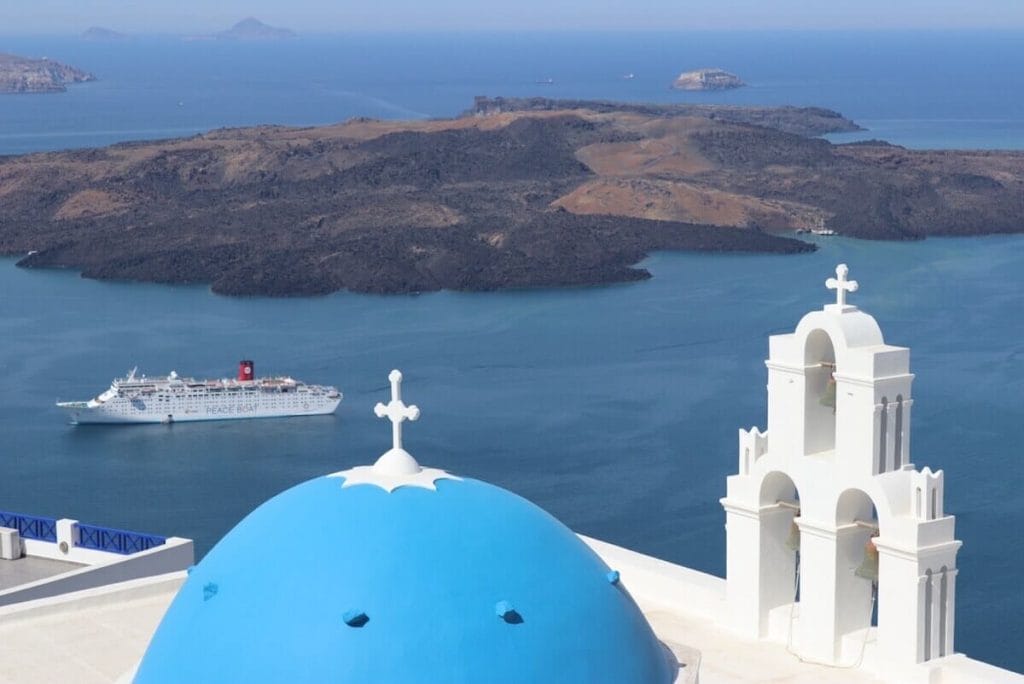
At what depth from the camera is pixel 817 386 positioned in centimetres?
1069

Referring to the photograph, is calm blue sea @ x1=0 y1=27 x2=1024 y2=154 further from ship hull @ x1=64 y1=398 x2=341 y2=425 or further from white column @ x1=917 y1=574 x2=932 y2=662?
white column @ x1=917 y1=574 x2=932 y2=662

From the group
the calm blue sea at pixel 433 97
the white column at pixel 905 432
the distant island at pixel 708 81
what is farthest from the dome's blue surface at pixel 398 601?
the distant island at pixel 708 81

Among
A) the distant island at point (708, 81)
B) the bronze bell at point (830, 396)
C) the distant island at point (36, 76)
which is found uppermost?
the bronze bell at point (830, 396)

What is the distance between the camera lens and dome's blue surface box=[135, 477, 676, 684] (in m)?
7.78

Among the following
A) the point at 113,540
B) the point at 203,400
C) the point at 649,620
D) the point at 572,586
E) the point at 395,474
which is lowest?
the point at 203,400

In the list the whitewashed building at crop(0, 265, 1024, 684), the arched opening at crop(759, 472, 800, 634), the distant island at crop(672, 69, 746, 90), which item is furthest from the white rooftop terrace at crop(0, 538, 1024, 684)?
the distant island at crop(672, 69, 746, 90)

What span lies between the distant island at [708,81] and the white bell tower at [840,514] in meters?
155

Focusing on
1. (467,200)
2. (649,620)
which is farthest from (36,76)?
(649,620)

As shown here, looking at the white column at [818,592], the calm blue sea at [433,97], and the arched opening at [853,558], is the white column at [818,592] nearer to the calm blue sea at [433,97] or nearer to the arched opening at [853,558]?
the arched opening at [853,558]

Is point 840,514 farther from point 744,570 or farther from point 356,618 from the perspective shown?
point 356,618

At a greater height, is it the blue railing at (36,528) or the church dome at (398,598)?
the church dome at (398,598)

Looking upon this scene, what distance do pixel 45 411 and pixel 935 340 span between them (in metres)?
18.9

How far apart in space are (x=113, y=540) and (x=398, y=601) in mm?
7868

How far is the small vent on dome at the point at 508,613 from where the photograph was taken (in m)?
7.90
